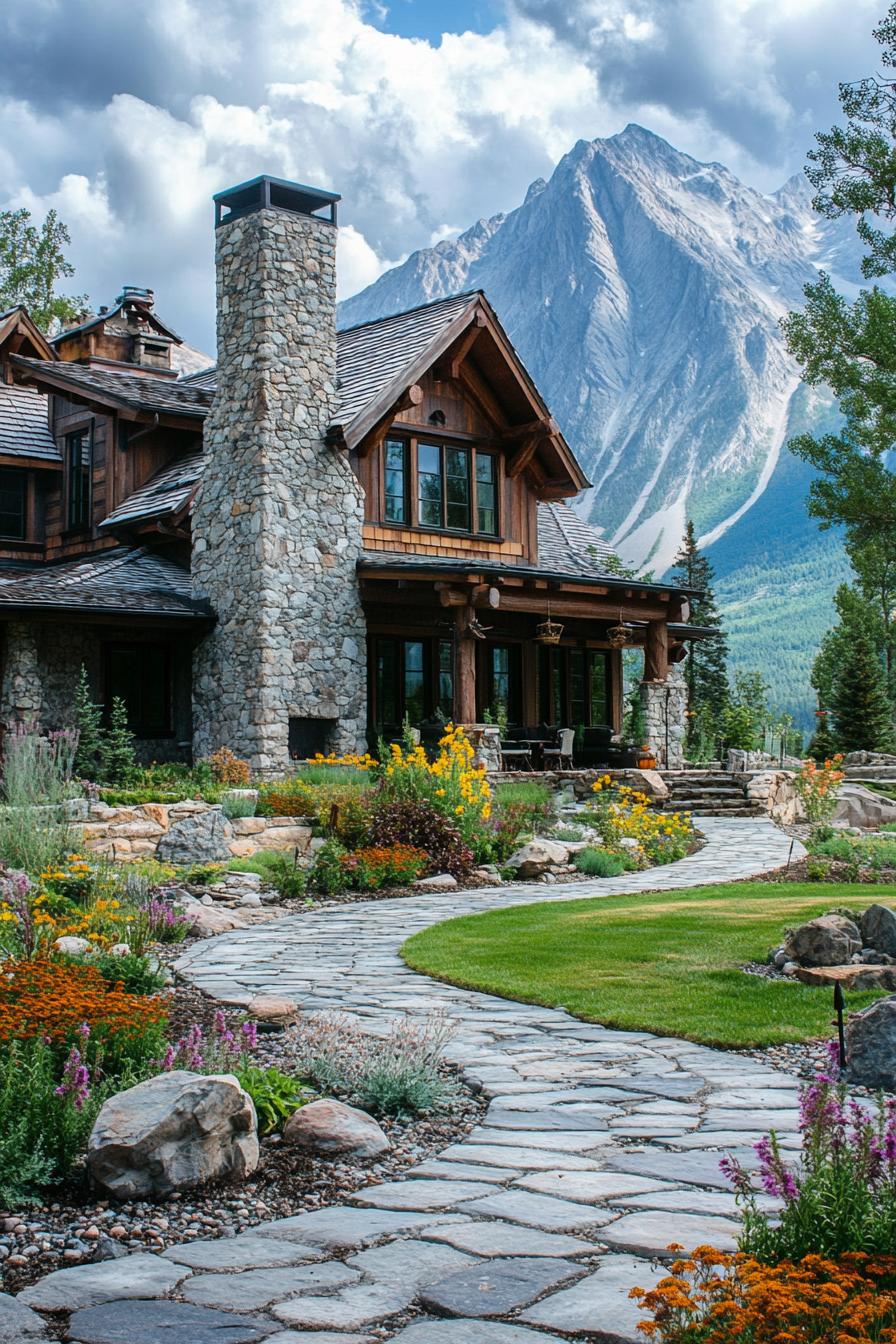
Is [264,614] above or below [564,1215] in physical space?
above

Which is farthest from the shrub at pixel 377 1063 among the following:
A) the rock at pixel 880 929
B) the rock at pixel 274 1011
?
the rock at pixel 880 929

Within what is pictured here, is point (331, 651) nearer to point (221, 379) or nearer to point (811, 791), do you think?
point (221, 379)

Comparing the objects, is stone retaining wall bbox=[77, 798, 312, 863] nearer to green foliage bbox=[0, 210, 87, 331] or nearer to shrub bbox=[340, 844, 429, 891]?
shrub bbox=[340, 844, 429, 891]

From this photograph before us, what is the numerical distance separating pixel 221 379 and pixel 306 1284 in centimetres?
1875

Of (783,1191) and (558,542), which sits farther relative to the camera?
(558,542)

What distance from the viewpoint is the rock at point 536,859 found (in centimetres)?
1416

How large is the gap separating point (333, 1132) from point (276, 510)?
15903mm

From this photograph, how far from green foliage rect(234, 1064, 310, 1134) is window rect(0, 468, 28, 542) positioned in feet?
70.8

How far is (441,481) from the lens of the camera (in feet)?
76.4

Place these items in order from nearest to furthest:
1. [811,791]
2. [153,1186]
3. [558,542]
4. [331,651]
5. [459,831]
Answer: [153,1186] → [459,831] → [811,791] → [331,651] → [558,542]

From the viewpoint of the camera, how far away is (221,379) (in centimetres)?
2100

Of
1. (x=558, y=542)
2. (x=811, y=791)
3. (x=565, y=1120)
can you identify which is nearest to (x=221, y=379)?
(x=558, y=542)

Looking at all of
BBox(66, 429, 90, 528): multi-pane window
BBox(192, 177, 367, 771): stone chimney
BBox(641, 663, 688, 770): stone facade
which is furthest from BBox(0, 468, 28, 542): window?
BBox(641, 663, 688, 770): stone facade

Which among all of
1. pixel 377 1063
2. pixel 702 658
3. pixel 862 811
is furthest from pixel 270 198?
pixel 702 658
